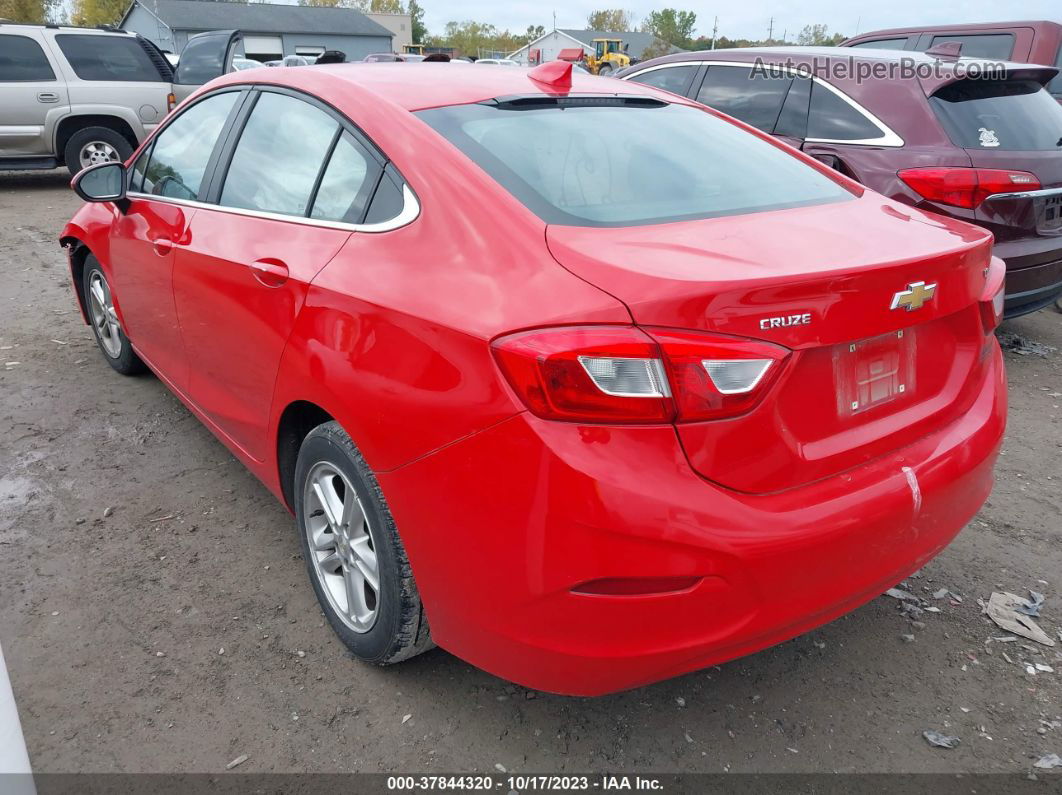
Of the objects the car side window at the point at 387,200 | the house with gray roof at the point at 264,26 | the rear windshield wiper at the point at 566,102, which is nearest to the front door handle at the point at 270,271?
the car side window at the point at 387,200

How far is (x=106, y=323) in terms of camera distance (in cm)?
456

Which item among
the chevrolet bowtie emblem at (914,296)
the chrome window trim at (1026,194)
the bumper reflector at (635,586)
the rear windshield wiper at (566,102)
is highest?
the rear windshield wiper at (566,102)

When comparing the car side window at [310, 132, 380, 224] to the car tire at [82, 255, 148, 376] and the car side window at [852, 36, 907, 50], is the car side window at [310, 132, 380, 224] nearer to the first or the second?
the car tire at [82, 255, 148, 376]

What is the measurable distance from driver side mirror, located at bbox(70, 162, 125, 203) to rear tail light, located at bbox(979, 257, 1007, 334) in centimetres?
333

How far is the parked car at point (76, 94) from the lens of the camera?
10.4m

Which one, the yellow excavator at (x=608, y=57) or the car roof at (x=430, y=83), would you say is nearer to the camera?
the car roof at (x=430, y=83)

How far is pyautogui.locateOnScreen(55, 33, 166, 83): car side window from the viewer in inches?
426

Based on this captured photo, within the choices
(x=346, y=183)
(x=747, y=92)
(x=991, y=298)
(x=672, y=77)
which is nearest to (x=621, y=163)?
(x=346, y=183)

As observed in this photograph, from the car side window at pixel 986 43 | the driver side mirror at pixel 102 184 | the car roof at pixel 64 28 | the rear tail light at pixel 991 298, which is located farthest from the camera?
the car roof at pixel 64 28

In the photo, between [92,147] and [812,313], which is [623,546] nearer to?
[812,313]

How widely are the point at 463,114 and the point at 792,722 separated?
1.91 metres

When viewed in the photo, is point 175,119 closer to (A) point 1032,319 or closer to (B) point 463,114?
(B) point 463,114

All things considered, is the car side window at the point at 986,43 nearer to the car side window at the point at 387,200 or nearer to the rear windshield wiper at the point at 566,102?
the rear windshield wiper at the point at 566,102

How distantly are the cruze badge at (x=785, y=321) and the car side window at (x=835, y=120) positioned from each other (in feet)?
11.9
